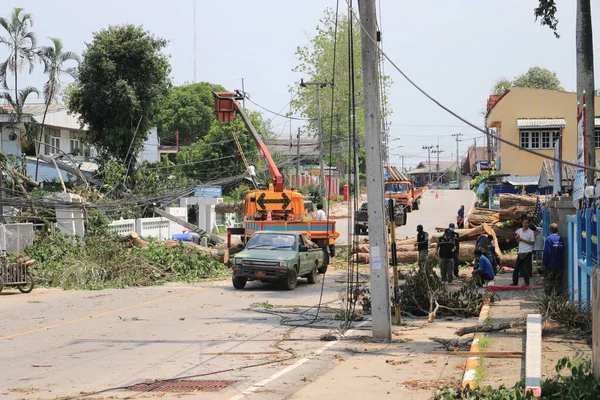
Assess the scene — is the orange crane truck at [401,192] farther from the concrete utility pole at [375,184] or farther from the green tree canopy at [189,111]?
the concrete utility pole at [375,184]

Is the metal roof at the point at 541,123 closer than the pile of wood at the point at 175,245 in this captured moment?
No

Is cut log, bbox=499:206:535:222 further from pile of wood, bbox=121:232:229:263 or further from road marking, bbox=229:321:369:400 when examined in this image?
road marking, bbox=229:321:369:400

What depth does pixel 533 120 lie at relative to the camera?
52375 millimetres

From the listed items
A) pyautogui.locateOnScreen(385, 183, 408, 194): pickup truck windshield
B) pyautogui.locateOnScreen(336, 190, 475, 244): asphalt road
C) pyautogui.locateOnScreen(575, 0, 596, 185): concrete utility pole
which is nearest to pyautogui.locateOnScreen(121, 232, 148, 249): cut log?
pyautogui.locateOnScreen(336, 190, 475, 244): asphalt road

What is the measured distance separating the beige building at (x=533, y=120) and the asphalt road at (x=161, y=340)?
32.1 metres

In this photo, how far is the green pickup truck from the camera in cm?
2294

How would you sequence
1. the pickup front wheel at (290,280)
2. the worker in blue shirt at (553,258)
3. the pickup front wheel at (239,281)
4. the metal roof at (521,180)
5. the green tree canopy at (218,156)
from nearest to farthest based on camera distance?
1. the worker in blue shirt at (553,258)
2. the pickup front wheel at (290,280)
3. the pickup front wheel at (239,281)
4. the metal roof at (521,180)
5. the green tree canopy at (218,156)

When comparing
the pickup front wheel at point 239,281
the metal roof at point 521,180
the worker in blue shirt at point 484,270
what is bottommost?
the pickup front wheel at point 239,281

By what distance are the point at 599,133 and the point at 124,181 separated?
28.7 meters

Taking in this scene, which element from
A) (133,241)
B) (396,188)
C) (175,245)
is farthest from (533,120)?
(133,241)

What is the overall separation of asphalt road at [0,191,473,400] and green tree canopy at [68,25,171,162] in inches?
932

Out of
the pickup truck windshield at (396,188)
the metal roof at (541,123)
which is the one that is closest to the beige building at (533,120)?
the metal roof at (541,123)

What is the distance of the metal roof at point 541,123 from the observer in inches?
2008

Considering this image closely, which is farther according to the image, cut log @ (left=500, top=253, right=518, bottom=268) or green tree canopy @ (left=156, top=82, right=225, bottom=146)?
green tree canopy @ (left=156, top=82, right=225, bottom=146)
